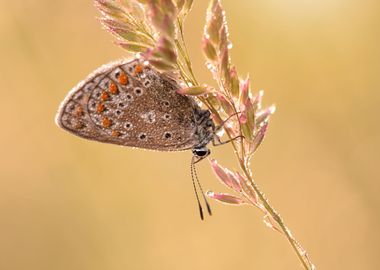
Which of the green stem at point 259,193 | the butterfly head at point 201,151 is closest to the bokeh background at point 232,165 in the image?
the butterfly head at point 201,151

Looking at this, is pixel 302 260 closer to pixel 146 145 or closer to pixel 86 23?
pixel 146 145

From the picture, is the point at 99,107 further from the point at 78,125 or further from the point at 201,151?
the point at 201,151

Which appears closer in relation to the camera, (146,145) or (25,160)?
(146,145)

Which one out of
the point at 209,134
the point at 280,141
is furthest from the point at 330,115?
the point at 209,134

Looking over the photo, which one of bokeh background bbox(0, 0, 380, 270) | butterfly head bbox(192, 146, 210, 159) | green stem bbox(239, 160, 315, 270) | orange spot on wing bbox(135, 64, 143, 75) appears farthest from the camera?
bokeh background bbox(0, 0, 380, 270)

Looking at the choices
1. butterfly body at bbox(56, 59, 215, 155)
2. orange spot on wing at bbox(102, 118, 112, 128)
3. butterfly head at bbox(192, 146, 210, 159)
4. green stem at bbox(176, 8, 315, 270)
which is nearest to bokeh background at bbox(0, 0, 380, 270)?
butterfly head at bbox(192, 146, 210, 159)

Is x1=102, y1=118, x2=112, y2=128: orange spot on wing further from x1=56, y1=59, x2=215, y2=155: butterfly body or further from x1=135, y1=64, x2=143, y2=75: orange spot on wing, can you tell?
x1=135, y1=64, x2=143, y2=75: orange spot on wing

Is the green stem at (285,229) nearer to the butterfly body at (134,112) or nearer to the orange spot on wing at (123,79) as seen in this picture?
the butterfly body at (134,112)
